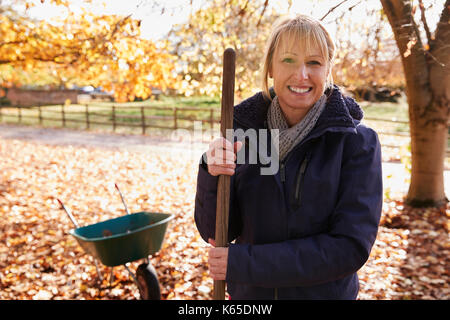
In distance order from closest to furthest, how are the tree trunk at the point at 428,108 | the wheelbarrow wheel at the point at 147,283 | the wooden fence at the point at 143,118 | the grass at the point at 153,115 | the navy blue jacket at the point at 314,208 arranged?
the navy blue jacket at the point at 314,208 → the wheelbarrow wheel at the point at 147,283 → the tree trunk at the point at 428,108 → the wooden fence at the point at 143,118 → the grass at the point at 153,115

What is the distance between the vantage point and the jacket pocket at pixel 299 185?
1.44m

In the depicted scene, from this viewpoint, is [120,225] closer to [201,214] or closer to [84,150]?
[201,214]

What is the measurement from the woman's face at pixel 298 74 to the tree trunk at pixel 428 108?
4414mm

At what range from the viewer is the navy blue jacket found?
54.1 inches

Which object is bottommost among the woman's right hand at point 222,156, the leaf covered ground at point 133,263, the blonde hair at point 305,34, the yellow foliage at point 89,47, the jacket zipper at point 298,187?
the leaf covered ground at point 133,263

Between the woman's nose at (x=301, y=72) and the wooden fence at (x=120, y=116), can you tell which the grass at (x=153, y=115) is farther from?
the woman's nose at (x=301, y=72)

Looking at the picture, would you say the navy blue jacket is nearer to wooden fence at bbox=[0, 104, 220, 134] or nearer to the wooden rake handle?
the wooden rake handle

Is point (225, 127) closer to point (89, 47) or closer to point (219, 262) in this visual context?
point (219, 262)

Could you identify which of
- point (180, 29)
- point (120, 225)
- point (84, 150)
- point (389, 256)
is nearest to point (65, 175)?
point (84, 150)

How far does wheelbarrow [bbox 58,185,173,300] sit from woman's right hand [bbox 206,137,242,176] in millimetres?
2108

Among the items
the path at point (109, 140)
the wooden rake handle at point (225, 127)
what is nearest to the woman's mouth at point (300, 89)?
the wooden rake handle at point (225, 127)

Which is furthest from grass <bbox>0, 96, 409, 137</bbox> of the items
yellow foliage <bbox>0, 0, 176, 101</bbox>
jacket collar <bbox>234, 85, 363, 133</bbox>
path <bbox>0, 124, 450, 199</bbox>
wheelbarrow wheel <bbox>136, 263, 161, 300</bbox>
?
jacket collar <bbox>234, 85, 363, 133</bbox>

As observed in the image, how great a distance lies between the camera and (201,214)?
1.62 meters
